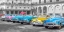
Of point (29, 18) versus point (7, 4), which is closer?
point (29, 18)

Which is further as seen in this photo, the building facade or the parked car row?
the building facade

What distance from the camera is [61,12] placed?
156ft

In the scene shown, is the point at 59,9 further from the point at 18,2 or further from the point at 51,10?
the point at 18,2

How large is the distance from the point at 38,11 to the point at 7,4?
15.5 m

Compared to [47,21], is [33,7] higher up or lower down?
lower down

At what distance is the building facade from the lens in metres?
49.5

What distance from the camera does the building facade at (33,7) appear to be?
49.5 metres

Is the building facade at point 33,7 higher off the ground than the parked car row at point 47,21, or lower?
lower

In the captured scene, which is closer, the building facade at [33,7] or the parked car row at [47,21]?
the parked car row at [47,21]

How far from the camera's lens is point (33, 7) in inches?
2598

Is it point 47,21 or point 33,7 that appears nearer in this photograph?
point 47,21

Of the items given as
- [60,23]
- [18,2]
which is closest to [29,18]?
[60,23]

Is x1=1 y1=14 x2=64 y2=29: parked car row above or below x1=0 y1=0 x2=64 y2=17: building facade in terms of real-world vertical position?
above

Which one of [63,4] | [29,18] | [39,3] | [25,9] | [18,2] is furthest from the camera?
[18,2]
